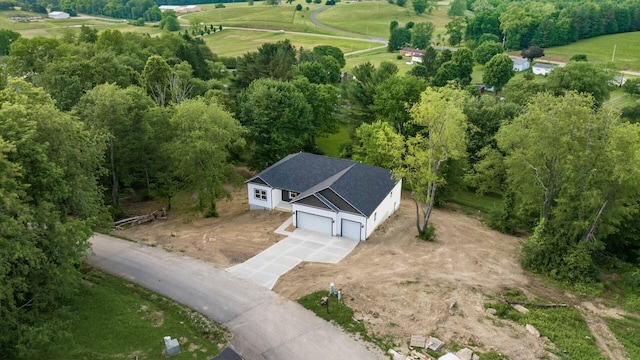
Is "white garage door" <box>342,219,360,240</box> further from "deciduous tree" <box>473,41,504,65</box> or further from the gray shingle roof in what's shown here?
"deciduous tree" <box>473,41,504,65</box>

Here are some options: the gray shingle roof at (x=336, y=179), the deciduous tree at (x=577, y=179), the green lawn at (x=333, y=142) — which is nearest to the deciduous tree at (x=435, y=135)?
the gray shingle roof at (x=336, y=179)

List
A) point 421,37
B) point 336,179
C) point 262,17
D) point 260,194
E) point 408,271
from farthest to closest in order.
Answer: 1. point 262,17
2. point 421,37
3. point 260,194
4. point 336,179
5. point 408,271

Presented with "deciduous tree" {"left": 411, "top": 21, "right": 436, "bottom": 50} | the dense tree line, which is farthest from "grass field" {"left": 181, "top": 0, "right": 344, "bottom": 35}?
the dense tree line

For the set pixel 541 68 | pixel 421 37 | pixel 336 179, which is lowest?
pixel 336 179

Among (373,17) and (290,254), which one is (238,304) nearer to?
(290,254)

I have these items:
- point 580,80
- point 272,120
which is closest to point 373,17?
point 580,80

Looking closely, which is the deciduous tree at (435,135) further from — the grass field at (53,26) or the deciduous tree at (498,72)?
the grass field at (53,26)
